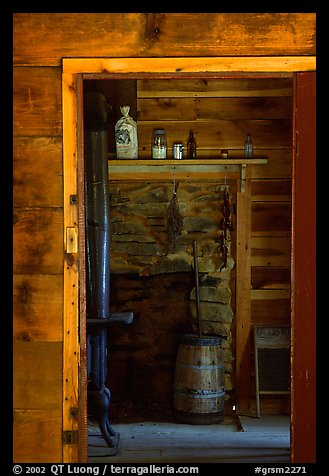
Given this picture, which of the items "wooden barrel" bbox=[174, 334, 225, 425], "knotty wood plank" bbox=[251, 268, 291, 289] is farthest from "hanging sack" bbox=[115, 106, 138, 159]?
"wooden barrel" bbox=[174, 334, 225, 425]

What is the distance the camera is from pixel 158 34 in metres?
3.59

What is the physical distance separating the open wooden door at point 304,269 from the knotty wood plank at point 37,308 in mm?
1128

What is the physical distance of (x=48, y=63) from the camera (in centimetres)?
360

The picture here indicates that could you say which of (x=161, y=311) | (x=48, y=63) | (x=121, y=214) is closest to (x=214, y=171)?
(x=121, y=214)

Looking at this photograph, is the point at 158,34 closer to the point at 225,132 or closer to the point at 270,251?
the point at 225,132

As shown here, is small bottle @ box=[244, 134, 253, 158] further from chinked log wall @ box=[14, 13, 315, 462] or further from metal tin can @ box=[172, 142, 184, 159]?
chinked log wall @ box=[14, 13, 315, 462]

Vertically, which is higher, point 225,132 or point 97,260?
point 225,132

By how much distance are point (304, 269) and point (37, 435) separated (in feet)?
4.89

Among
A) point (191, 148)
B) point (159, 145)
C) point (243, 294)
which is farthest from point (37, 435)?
point (191, 148)

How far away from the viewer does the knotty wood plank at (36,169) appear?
3.61 m

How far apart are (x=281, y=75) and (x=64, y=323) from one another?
5.14ft

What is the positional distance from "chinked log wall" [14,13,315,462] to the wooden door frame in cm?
3

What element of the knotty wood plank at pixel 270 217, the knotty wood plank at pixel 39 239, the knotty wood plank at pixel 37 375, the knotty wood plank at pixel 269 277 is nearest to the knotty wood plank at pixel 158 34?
the knotty wood plank at pixel 39 239

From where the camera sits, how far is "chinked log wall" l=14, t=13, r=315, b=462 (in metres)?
3.59
